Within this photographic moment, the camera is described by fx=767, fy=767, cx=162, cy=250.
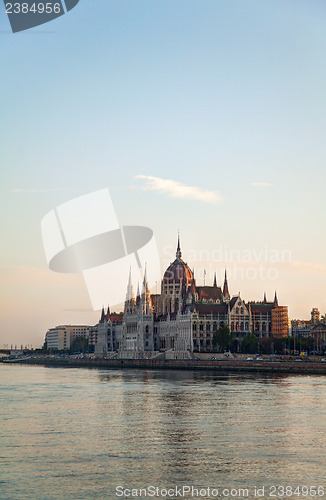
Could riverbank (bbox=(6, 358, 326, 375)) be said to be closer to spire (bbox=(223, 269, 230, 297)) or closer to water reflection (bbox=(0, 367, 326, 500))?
spire (bbox=(223, 269, 230, 297))

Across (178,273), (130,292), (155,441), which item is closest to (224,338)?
(178,273)

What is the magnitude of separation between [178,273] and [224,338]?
40718 mm

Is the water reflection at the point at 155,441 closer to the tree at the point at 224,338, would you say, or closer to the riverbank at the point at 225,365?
the riverbank at the point at 225,365

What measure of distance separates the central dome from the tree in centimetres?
3459

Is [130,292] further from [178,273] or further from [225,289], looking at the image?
[225,289]

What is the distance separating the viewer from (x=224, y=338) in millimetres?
141250

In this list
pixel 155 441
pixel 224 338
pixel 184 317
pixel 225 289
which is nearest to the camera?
pixel 155 441

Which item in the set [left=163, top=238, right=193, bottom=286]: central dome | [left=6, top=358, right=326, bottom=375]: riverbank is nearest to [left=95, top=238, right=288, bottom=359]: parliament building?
[left=163, top=238, right=193, bottom=286]: central dome

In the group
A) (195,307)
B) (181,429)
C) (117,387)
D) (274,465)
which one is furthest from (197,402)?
(195,307)

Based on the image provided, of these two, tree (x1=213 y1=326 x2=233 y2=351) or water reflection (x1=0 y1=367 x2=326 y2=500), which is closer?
water reflection (x1=0 y1=367 x2=326 y2=500)

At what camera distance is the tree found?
14112 cm

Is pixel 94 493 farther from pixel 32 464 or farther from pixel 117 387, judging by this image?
pixel 117 387

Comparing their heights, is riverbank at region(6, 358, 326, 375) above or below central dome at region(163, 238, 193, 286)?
below

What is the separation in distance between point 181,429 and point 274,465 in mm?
10607
